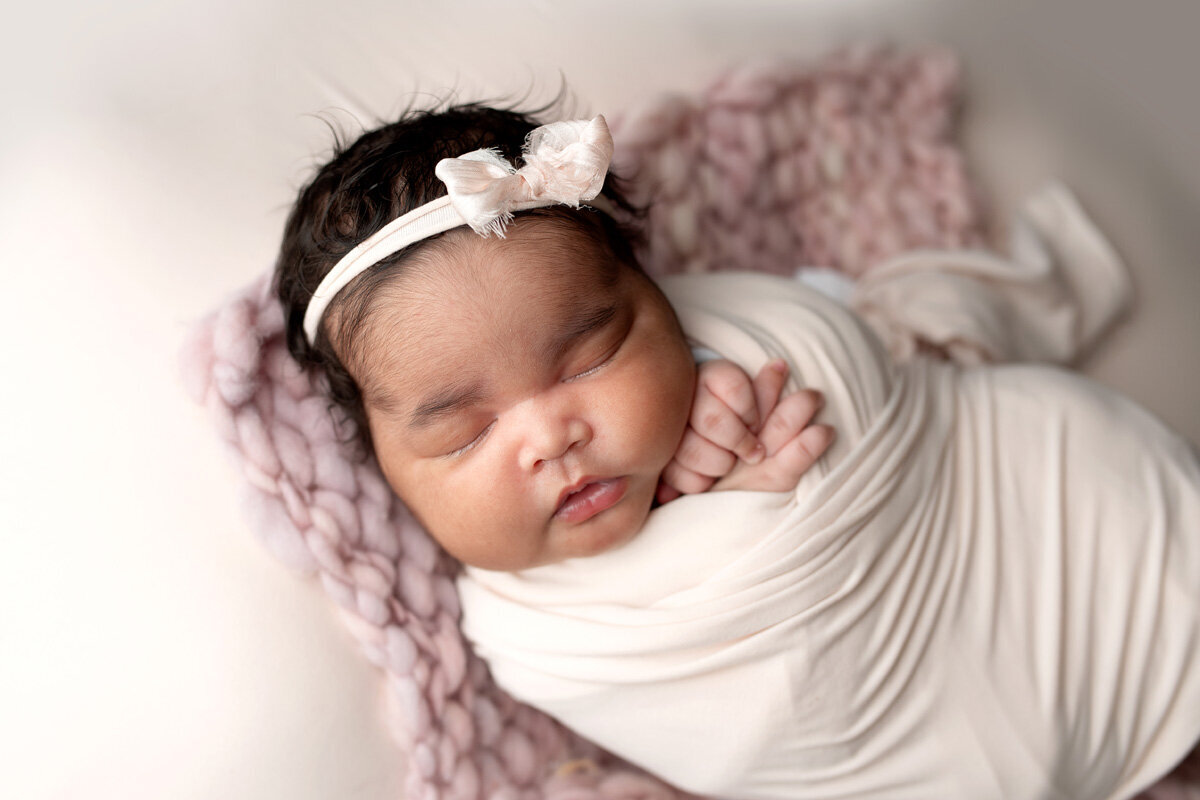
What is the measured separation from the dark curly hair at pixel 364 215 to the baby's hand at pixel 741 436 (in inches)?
6.1

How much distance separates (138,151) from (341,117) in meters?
0.23

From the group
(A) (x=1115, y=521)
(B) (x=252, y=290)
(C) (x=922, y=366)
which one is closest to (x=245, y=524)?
(B) (x=252, y=290)

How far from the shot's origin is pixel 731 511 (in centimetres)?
94

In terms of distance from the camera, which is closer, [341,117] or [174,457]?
[174,457]

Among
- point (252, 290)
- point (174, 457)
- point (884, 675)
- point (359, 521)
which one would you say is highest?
point (252, 290)

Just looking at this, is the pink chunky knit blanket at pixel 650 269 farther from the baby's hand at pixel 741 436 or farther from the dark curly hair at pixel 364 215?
the baby's hand at pixel 741 436

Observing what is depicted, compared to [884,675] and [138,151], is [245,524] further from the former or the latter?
[884,675]

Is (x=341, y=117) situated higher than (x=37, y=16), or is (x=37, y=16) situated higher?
(x=37, y=16)

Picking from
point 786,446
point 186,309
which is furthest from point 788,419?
point 186,309

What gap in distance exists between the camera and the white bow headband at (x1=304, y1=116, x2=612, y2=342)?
77 centimetres

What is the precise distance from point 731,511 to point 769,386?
0.15 metres

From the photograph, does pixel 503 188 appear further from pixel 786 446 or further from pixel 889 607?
pixel 889 607

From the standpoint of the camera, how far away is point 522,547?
35.1 inches

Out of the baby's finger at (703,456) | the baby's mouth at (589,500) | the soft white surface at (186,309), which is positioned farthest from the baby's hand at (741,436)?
the soft white surface at (186,309)
